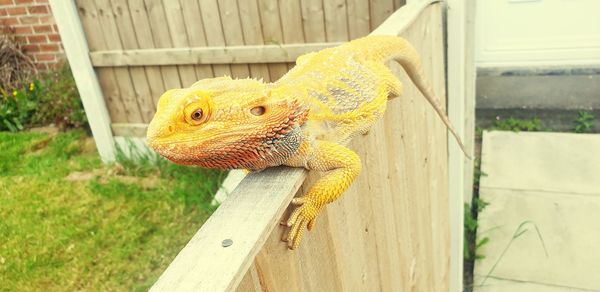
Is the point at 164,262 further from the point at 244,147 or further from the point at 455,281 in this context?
the point at 244,147

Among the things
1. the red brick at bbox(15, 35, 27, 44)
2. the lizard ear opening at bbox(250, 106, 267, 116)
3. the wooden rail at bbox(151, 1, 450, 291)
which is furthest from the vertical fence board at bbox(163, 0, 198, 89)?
the lizard ear opening at bbox(250, 106, 267, 116)

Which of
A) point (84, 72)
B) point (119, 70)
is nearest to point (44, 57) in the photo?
point (84, 72)

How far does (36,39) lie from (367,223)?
5511 mm

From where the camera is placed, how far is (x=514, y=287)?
136 inches

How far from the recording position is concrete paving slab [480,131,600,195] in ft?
14.6

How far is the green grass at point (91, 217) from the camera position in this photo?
3.43 m

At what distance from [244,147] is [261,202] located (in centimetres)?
12

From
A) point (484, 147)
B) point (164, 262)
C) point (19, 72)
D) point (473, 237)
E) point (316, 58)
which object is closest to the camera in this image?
point (316, 58)

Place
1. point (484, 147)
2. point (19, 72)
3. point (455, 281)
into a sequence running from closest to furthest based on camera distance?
point (455, 281) < point (484, 147) < point (19, 72)

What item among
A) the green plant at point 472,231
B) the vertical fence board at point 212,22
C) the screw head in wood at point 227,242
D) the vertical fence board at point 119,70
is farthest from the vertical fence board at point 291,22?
the screw head in wood at point 227,242

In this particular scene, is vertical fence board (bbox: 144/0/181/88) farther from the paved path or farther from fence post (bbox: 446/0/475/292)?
the paved path

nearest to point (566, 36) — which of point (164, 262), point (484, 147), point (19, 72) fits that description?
point (484, 147)

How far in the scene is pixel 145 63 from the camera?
174 inches

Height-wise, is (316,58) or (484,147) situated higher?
(316,58)
